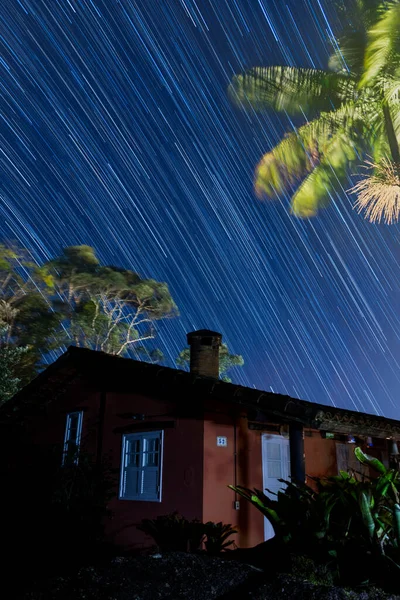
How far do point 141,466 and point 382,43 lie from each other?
12.4 metres

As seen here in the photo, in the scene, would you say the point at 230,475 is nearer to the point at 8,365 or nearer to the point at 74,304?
the point at 8,365

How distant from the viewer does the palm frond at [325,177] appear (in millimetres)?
15359

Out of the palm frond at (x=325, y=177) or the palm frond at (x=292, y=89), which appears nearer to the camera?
the palm frond at (x=292, y=89)

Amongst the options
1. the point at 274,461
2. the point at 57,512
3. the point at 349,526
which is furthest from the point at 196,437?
the point at 349,526

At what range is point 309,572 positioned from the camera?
3.86m

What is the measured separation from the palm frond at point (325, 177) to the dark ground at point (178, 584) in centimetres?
1345

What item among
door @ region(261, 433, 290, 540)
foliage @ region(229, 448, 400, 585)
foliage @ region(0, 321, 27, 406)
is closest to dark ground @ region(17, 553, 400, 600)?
foliage @ region(229, 448, 400, 585)

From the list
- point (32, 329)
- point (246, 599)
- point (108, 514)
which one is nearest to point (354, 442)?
point (108, 514)

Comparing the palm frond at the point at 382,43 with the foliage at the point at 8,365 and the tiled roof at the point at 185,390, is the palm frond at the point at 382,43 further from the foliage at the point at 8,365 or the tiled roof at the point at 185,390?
the foliage at the point at 8,365

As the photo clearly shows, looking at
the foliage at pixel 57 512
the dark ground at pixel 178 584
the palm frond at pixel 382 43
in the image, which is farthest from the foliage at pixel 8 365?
the dark ground at pixel 178 584

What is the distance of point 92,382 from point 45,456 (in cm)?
200

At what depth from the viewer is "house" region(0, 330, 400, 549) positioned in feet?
27.4

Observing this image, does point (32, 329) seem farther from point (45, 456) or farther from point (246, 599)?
point (246, 599)

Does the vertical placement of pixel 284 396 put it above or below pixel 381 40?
below
